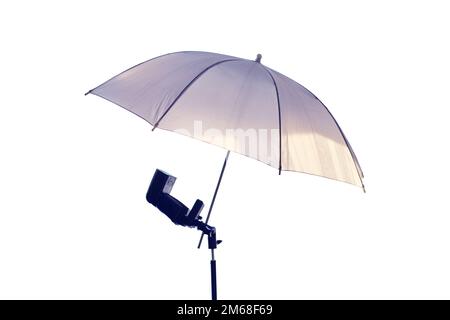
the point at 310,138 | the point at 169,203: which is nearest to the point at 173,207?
the point at 169,203

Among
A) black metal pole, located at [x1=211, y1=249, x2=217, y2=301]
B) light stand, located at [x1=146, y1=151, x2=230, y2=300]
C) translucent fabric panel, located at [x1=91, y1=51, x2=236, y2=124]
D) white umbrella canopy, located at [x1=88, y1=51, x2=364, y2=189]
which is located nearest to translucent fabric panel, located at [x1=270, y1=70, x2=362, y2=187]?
white umbrella canopy, located at [x1=88, y1=51, x2=364, y2=189]

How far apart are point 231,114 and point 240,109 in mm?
75

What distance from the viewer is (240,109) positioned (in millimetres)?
3172

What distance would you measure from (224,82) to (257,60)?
0.55 meters

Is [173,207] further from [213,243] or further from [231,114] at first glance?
[231,114]

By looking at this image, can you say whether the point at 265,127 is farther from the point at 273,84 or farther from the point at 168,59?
the point at 168,59

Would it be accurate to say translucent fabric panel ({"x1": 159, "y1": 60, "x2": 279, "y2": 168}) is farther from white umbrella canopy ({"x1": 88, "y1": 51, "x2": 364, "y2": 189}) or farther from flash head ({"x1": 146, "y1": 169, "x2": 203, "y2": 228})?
flash head ({"x1": 146, "y1": 169, "x2": 203, "y2": 228})

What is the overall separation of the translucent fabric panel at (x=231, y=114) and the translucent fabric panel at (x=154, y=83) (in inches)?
4.0

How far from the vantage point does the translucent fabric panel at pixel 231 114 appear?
3.02 metres

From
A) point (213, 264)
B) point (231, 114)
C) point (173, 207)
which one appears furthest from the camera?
point (213, 264)

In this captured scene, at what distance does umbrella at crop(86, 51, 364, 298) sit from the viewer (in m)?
3.07

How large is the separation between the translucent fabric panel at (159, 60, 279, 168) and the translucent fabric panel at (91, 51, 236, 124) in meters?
0.10

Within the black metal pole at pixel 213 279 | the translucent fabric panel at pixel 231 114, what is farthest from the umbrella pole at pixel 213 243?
the translucent fabric panel at pixel 231 114

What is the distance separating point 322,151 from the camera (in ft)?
11.2
